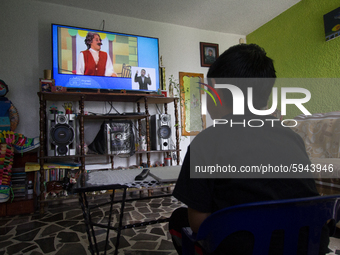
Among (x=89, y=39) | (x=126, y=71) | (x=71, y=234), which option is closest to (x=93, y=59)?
(x=89, y=39)

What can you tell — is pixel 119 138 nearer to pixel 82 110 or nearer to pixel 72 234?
pixel 82 110

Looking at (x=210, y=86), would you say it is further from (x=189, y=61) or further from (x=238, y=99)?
(x=189, y=61)

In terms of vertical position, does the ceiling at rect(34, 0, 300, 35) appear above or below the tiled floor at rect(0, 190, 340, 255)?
above

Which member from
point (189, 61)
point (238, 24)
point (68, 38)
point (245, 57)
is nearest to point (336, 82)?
point (238, 24)

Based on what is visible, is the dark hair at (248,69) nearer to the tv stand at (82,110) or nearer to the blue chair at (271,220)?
the blue chair at (271,220)

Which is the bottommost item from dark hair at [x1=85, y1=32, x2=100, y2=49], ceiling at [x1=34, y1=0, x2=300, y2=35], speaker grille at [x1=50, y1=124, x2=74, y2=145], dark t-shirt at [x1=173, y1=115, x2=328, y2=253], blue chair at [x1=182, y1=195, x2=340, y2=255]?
blue chair at [x1=182, y1=195, x2=340, y2=255]

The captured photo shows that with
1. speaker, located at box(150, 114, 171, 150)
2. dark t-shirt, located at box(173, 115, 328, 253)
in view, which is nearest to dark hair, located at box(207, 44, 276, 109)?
dark t-shirt, located at box(173, 115, 328, 253)

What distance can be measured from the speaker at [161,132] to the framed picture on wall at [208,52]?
4.78ft

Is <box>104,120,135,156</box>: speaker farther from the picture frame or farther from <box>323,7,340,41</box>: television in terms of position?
<box>323,7,340,41</box>: television

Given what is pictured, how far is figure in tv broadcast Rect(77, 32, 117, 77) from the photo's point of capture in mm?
3092

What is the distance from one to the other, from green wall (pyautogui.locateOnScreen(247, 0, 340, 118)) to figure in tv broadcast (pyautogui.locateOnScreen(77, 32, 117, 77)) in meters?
2.81

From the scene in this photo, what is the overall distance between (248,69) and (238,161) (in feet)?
0.92

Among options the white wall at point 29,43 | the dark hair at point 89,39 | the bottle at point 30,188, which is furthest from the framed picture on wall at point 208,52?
the bottle at point 30,188

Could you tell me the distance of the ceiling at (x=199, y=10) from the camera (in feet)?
11.0
